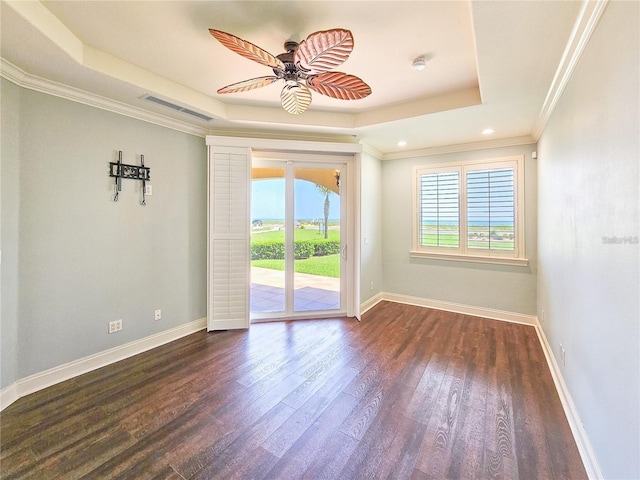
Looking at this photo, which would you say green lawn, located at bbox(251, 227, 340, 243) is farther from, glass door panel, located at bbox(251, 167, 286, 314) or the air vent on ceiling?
the air vent on ceiling

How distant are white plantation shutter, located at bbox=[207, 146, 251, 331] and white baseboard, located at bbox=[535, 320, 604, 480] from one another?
3.24 meters

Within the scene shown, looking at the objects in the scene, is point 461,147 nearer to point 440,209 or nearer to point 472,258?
point 440,209

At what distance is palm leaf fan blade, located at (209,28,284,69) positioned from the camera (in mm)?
1479

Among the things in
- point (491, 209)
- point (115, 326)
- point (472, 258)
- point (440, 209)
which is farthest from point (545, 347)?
point (115, 326)

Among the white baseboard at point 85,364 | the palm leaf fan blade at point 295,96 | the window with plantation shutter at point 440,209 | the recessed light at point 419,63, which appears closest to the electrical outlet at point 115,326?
the white baseboard at point 85,364

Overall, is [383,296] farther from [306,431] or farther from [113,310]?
[113,310]

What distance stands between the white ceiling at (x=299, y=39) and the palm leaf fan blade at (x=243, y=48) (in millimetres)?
317

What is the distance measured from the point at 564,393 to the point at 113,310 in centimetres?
412

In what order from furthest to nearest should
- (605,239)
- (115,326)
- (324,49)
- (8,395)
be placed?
(115,326), (8,395), (324,49), (605,239)

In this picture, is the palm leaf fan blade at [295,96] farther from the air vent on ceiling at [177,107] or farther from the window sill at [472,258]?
the window sill at [472,258]

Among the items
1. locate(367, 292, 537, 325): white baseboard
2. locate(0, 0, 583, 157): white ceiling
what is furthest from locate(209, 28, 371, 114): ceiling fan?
locate(367, 292, 537, 325): white baseboard

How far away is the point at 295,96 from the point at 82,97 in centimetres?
204

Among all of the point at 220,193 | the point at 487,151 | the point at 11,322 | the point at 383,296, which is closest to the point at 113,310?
the point at 11,322

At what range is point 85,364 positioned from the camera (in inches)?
101
